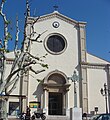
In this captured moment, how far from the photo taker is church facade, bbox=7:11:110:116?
31094 millimetres

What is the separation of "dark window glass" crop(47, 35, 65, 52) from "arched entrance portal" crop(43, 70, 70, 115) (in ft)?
11.3

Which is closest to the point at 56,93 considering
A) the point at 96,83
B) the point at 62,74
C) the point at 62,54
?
the point at 62,74

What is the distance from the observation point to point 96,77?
33.6 meters

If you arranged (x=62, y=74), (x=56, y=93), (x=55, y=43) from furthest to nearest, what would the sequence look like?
(x=55, y=43)
(x=56, y=93)
(x=62, y=74)

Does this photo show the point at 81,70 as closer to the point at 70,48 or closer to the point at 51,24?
the point at 70,48

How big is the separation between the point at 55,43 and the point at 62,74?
15.5 ft

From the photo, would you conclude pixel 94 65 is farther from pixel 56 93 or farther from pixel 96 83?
pixel 56 93

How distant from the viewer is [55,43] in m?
34.3

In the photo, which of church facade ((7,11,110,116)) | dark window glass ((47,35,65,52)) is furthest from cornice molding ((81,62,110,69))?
dark window glass ((47,35,65,52))

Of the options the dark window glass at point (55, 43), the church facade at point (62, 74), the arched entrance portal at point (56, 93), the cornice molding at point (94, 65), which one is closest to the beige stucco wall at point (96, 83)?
the church facade at point (62, 74)

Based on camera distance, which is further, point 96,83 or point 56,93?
point 96,83

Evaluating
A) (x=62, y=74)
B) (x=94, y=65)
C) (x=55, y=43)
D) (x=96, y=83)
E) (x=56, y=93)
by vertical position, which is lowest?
(x=56, y=93)

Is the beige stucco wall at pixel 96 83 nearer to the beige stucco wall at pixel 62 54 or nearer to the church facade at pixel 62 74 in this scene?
the church facade at pixel 62 74

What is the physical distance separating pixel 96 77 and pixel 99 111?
4552 millimetres
